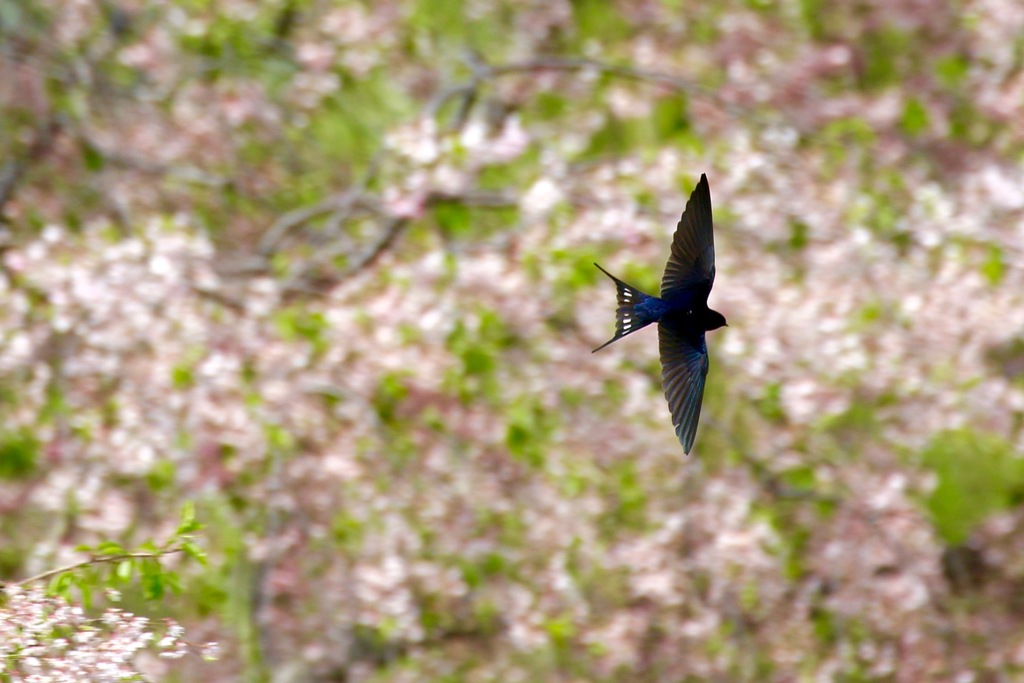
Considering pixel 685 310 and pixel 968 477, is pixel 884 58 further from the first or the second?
pixel 685 310

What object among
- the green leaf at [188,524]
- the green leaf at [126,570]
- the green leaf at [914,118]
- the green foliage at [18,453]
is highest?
the green leaf at [914,118]

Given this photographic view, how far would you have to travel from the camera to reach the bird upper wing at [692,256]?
2.89m

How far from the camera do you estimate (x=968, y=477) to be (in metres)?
5.73

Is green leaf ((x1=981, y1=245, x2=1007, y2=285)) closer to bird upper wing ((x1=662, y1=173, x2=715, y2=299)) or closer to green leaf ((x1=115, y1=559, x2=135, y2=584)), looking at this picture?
bird upper wing ((x1=662, y1=173, x2=715, y2=299))

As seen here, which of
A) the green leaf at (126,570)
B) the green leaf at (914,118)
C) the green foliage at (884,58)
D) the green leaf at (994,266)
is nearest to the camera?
the green leaf at (126,570)

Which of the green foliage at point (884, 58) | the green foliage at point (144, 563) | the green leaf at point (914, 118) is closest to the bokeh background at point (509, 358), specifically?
the green leaf at point (914, 118)

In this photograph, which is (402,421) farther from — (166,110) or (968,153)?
(968,153)

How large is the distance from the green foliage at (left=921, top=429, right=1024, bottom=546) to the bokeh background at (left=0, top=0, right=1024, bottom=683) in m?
0.01

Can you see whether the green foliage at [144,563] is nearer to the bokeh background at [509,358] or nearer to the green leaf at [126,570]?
the green leaf at [126,570]

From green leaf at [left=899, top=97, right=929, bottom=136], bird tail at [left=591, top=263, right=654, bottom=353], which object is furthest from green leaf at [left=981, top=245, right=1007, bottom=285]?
bird tail at [left=591, top=263, right=654, bottom=353]

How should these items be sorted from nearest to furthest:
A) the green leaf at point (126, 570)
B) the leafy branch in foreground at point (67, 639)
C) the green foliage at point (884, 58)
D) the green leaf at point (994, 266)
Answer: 1. the leafy branch in foreground at point (67, 639)
2. the green leaf at point (126, 570)
3. the green leaf at point (994, 266)
4. the green foliage at point (884, 58)

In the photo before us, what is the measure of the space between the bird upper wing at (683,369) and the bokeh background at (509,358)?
2260 mm

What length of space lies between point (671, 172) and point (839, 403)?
1050mm

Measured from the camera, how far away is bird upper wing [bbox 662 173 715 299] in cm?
289
